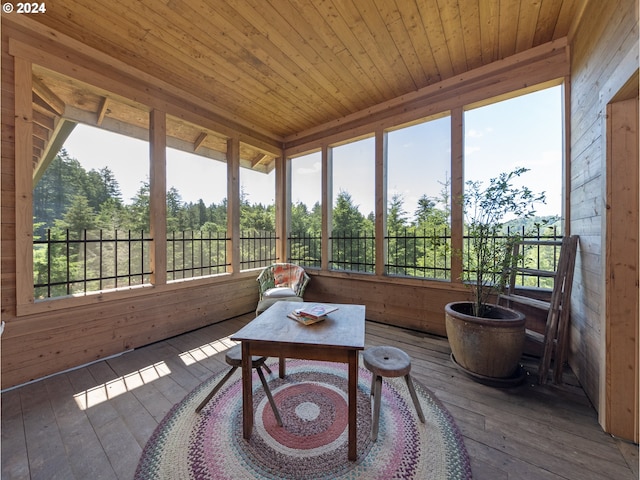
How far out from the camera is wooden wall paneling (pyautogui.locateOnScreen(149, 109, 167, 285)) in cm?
283

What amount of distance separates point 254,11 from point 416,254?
9.85 ft

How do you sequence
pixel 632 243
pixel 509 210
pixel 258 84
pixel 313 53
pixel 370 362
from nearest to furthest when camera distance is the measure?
pixel 632 243, pixel 370 362, pixel 509 210, pixel 313 53, pixel 258 84

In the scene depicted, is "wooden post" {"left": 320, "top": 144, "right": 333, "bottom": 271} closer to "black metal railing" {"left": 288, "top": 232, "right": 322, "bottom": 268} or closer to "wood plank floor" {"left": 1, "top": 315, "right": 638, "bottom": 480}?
"black metal railing" {"left": 288, "top": 232, "right": 322, "bottom": 268}

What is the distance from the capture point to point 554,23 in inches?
82.5

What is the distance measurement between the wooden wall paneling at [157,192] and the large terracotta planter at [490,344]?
3202mm

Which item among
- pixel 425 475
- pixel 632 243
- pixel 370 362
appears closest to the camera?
pixel 425 475

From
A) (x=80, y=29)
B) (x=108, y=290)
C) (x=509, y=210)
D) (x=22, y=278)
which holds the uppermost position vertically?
(x=80, y=29)

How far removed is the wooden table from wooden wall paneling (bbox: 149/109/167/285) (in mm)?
1889

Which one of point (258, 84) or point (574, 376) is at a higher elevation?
point (258, 84)

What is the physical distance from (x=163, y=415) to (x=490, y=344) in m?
2.52

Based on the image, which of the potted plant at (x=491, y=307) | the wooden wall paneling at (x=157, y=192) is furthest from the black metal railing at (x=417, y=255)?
the wooden wall paneling at (x=157, y=192)

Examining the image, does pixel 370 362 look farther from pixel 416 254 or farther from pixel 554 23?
pixel 554 23

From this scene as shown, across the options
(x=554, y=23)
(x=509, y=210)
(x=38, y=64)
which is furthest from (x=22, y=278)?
(x=554, y=23)

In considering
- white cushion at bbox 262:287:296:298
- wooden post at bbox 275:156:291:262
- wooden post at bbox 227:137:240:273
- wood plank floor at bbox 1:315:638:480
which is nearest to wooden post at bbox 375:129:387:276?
white cushion at bbox 262:287:296:298
